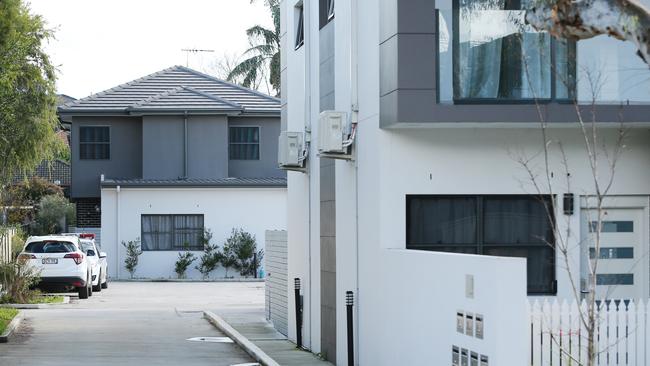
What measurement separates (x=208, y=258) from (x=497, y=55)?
104ft

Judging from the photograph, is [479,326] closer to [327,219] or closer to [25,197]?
[327,219]

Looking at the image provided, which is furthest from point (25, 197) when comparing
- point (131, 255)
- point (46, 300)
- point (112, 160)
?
point (46, 300)

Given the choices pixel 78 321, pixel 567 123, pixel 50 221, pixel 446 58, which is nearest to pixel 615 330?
pixel 567 123

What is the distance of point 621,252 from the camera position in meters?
16.3

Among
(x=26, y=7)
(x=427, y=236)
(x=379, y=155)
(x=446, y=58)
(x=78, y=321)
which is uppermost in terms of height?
(x=26, y=7)

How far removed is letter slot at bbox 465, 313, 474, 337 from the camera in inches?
487

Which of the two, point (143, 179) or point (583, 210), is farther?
point (143, 179)

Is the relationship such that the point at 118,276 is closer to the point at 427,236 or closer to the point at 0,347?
the point at 0,347

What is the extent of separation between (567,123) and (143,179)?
3427cm

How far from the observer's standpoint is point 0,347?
20812mm

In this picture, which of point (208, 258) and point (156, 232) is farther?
point (156, 232)

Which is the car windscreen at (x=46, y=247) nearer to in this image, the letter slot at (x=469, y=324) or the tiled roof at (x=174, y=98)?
the tiled roof at (x=174, y=98)

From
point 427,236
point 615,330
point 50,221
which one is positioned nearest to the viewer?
point 615,330

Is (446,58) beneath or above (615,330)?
above
